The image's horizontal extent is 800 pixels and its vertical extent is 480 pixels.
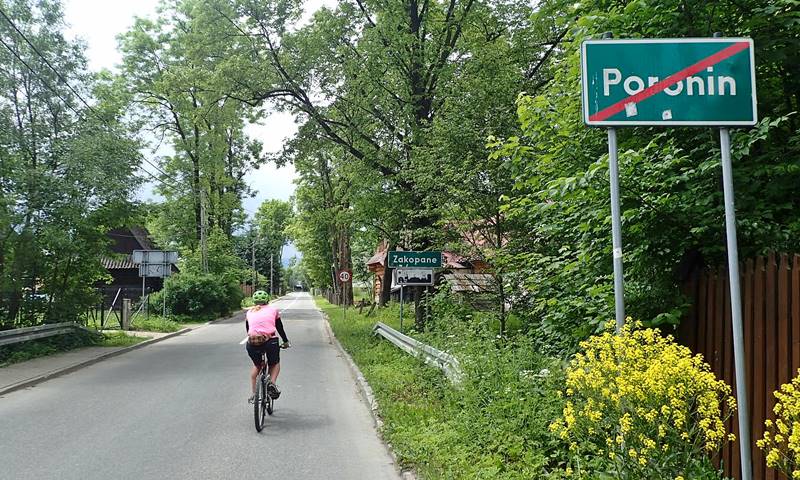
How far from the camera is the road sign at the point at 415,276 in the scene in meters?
14.6

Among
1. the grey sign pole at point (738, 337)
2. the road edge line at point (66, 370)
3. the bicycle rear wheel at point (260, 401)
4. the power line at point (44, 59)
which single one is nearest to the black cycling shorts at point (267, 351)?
the bicycle rear wheel at point (260, 401)

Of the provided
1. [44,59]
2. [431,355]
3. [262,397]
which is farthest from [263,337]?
[44,59]

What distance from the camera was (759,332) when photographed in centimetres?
406

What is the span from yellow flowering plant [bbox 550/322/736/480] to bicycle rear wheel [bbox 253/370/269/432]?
4593 millimetres

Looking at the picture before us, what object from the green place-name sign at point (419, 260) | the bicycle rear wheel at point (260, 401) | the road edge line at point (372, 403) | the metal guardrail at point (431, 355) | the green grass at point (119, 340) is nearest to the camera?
the road edge line at point (372, 403)

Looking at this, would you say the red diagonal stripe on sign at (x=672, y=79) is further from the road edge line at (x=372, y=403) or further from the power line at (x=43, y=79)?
the power line at (x=43, y=79)

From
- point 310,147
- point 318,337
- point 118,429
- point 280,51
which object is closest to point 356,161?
point 310,147

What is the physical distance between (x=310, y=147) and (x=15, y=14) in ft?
30.4

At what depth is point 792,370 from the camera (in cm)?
378

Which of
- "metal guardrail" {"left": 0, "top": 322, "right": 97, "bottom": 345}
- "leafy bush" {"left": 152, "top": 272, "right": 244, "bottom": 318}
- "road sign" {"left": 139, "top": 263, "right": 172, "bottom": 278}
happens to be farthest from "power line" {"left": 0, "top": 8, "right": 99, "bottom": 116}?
"leafy bush" {"left": 152, "top": 272, "right": 244, "bottom": 318}

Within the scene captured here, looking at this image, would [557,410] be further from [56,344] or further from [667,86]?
[56,344]

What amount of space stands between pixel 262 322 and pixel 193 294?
27144 millimetres

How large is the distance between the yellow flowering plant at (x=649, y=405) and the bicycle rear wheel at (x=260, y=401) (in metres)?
4.59

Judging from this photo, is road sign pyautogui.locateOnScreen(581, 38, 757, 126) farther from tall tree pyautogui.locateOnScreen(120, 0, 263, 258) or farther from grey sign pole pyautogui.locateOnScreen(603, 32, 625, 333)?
tall tree pyautogui.locateOnScreen(120, 0, 263, 258)
